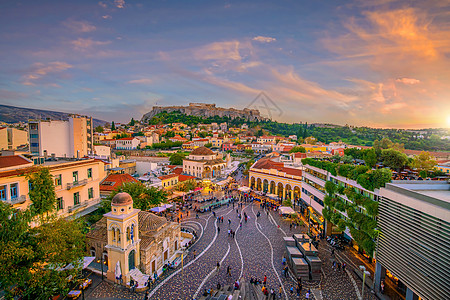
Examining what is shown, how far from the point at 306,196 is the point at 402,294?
50.8ft

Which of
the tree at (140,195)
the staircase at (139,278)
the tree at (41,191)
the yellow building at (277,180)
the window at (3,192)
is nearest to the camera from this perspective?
the staircase at (139,278)

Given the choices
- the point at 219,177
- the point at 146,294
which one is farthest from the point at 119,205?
the point at 219,177

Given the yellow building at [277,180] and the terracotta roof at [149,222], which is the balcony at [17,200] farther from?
the yellow building at [277,180]

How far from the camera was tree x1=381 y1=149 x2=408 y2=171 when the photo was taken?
1809 cm

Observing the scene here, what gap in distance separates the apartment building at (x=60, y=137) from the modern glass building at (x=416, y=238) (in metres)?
35.1

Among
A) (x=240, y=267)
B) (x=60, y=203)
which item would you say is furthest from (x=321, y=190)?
(x=60, y=203)

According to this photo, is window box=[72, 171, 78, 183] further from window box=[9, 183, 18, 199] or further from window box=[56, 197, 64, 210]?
window box=[9, 183, 18, 199]

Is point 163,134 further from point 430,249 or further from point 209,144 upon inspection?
point 430,249

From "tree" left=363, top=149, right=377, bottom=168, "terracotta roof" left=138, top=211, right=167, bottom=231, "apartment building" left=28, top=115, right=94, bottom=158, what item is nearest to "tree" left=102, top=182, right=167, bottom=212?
"terracotta roof" left=138, top=211, right=167, bottom=231

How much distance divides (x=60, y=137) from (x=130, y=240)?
1116 inches

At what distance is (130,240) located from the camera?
14812mm

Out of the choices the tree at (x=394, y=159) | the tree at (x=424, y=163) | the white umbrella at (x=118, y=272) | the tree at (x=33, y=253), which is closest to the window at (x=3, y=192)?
the tree at (x=33, y=253)

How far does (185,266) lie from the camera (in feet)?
55.2

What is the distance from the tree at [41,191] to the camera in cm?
1530
